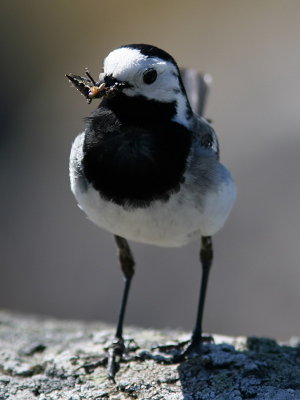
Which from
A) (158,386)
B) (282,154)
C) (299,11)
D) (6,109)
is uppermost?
(299,11)

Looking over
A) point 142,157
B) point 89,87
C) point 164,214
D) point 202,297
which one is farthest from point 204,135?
point 202,297

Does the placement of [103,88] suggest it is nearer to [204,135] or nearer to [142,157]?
[142,157]

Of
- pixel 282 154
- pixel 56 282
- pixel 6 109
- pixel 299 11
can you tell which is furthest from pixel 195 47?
pixel 56 282

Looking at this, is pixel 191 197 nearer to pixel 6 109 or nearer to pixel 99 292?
pixel 99 292

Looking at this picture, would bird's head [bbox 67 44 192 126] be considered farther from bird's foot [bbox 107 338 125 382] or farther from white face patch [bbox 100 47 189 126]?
bird's foot [bbox 107 338 125 382]

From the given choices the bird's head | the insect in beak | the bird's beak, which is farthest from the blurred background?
the bird's beak

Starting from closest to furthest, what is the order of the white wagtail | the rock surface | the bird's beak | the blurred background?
the bird's beak < the white wagtail < the rock surface < the blurred background

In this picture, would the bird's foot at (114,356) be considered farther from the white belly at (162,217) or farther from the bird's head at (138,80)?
the bird's head at (138,80)
